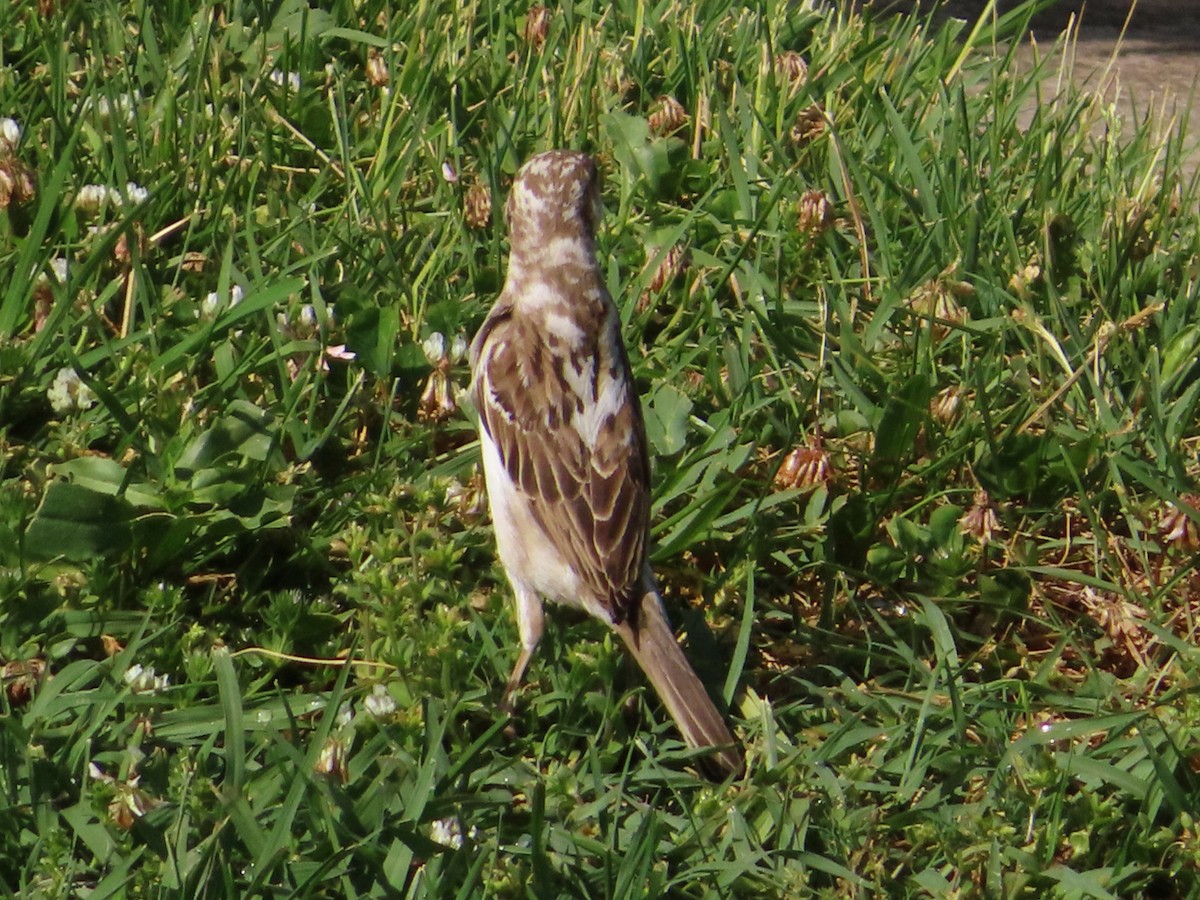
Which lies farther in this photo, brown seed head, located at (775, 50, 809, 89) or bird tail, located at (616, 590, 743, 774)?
brown seed head, located at (775, 50, 809, 89)

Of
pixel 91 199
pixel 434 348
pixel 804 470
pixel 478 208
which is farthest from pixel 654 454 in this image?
pixel 91 199

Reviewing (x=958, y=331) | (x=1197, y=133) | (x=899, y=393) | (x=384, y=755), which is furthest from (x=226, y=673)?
(x=1197, y=133)

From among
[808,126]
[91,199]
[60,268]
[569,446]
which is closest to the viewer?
[569,446]

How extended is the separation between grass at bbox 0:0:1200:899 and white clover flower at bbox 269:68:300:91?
0.02m

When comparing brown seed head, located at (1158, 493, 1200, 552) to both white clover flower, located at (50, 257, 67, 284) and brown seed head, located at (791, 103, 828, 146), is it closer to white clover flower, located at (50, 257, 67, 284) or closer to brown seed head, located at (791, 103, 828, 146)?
brown seed head, located at (791, 103, 828, 146)

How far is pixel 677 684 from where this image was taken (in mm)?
3857

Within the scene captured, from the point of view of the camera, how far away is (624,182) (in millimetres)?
5680

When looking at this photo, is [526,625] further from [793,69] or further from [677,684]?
[793,69]

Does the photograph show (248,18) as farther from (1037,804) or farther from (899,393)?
(1037,804)

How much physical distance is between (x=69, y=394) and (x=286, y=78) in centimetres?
179

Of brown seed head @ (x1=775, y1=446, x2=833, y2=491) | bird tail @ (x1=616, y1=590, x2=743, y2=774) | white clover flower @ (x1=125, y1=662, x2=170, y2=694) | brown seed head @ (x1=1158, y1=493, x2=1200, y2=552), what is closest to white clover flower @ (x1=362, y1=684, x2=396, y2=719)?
white clover flower @ (x1=125, y1=662, x2=170, y2=694)

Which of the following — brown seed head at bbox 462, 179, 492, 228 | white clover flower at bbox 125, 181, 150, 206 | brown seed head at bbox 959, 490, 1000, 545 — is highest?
white clover flower at bbox 125, 181, 150, 206

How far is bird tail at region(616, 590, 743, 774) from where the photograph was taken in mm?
3803

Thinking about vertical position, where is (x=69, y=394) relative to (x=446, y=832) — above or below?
above
